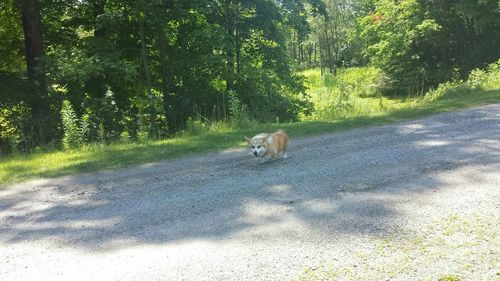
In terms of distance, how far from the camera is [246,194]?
6.07 metres

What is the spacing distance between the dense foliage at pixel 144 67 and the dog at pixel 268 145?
4.49m

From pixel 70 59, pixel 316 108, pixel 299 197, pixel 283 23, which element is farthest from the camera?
pixel 316 108

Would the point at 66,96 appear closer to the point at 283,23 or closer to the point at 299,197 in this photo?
the point at 283,23

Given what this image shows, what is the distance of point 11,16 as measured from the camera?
16.5m

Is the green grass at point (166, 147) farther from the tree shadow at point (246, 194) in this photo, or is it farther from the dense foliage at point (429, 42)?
the dense foliage at point (429, 42)

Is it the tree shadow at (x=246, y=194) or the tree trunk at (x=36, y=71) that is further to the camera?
the tree trunk at (x=36, y=71)

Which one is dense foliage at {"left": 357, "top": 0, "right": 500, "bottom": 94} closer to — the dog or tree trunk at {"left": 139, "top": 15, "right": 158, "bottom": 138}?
tree trunk at {"left": 139, "top": 15, "right": 158, "bottom": 138}

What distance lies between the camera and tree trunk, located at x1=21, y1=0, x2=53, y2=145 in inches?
510

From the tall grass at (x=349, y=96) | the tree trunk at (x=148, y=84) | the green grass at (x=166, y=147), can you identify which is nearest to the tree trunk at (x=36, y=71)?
the green grass at (x=166, y=147)

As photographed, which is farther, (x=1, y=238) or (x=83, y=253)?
(x=1, y=238)

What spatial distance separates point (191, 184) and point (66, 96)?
8825mm

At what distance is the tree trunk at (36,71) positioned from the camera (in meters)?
13.0

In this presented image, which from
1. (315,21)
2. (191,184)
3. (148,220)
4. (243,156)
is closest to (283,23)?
(243,156)

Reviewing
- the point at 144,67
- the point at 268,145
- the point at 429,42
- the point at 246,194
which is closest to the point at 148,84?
the point at 144,67
